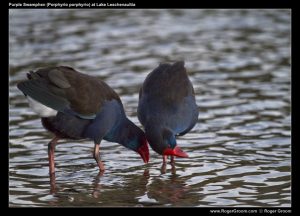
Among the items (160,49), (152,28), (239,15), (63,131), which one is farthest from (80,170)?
(239,15)

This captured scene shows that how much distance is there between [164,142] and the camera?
7906mm

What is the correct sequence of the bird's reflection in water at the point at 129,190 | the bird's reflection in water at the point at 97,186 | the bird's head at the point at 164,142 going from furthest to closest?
1. the bird's head at the point at 164,142
2. the bird's reflection in water at the point at 97,186
3. the bird's reflection in water at the point at 129,190

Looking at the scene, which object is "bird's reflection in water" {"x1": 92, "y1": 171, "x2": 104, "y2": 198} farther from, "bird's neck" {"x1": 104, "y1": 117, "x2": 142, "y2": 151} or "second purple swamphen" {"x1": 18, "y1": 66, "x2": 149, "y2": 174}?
"bird's neck" {"x1": 104, "y1": 117, "x2": 142, "y2": 151}

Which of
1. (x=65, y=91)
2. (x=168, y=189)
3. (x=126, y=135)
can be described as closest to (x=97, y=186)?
(x=168, y=189)

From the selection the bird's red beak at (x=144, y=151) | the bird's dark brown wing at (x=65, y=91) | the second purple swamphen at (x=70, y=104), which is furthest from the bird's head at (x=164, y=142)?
the bird's dark brown wing at (x=65, y=91)

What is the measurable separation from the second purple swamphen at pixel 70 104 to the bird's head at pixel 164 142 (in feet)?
1.85

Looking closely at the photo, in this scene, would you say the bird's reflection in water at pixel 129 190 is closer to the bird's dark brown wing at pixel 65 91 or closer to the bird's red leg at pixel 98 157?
the bird's red leg at pixel 98 157

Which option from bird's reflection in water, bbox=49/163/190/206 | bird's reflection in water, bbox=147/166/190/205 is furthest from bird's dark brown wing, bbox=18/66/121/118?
bird's reflection in water, bbox=147/166/190/205

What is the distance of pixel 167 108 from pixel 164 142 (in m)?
0.47

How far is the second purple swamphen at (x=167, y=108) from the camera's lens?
794 cm

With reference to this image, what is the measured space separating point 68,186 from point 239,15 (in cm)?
1024

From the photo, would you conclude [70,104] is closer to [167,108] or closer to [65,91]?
A: [65,91]

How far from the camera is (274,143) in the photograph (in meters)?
9.07
